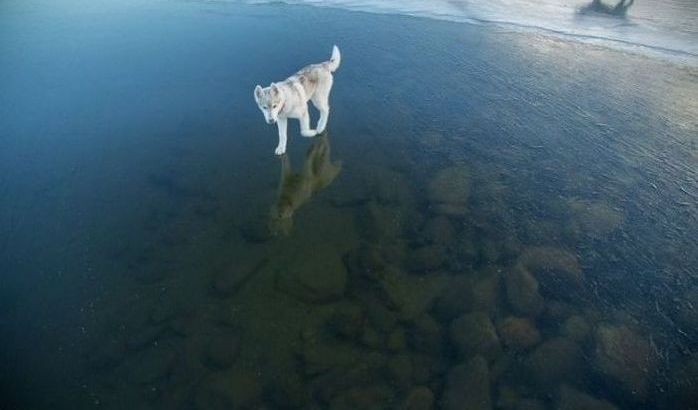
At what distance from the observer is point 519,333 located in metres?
4.85

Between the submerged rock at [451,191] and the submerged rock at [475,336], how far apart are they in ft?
6.02

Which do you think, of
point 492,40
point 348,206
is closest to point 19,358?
point 348,206

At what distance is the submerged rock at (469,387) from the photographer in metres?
4.28

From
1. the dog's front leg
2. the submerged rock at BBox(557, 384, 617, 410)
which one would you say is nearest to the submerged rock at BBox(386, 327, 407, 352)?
the submerged rock at BBox(557, 384, 617, 410)

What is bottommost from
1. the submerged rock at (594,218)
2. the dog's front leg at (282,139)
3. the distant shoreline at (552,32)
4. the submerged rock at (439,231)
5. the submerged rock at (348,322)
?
the submerged rock at (348,322)

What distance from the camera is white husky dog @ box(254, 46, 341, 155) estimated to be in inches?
246

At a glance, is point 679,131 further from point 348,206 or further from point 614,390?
point 348,206

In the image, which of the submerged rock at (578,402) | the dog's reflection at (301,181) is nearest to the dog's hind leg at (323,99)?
the dog's reflection at (301,181)

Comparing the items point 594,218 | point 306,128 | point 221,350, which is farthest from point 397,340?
point 306,128

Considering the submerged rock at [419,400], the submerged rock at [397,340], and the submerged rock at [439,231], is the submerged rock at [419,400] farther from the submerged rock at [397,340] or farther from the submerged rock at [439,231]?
the submerged rock at [439,231]

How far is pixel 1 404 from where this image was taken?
4246mm

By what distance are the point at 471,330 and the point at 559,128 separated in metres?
4.89

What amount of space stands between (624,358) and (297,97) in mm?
5513

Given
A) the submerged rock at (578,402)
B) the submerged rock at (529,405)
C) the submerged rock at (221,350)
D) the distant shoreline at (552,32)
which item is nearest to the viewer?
the submerged rock at (578,402)
